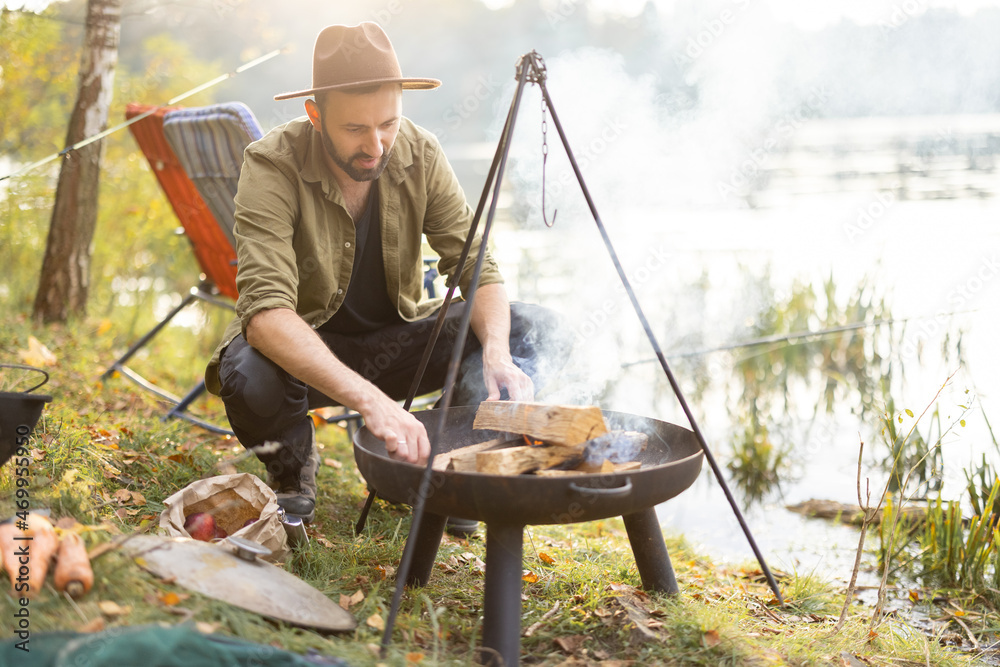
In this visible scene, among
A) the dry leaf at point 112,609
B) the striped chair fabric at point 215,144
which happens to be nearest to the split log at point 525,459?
the dry leaf at point 112,609

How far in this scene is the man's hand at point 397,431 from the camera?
1928mm

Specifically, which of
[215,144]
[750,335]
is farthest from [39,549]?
[750,335]

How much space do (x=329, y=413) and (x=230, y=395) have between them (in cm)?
195

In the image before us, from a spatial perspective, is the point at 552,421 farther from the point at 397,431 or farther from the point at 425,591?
the point at 425,591

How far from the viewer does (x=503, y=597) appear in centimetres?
185

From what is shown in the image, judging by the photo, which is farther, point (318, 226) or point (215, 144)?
point (215, 144)

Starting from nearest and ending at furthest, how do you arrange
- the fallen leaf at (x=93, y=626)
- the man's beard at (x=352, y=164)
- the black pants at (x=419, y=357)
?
the fallen leaf at (x=93, y=626) < the man's beard at (x=352, y=164) < the black pants at (x=419, y=357)

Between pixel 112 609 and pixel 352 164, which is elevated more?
pixel 352 164

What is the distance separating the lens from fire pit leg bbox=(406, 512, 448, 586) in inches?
89.1

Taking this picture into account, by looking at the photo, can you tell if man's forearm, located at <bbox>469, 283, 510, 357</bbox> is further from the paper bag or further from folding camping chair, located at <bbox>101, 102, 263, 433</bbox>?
folding camping chair, located at <bbox>101, 102, 263, 433</bbox>

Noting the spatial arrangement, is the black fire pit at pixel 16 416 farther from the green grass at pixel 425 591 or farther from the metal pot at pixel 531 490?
the metal pot at pixel 531 490

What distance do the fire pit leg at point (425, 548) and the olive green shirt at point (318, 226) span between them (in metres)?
0.78

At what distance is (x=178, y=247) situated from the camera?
5.97 m

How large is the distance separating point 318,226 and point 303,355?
1.99 feet
